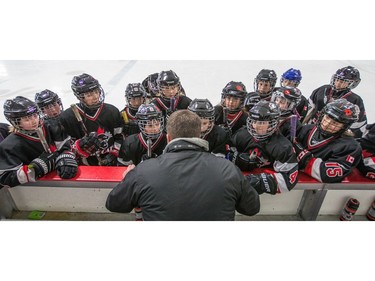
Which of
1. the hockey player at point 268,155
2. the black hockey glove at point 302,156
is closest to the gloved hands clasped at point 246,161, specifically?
the hockey player at point 268,155

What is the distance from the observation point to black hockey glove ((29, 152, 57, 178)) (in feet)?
5.98

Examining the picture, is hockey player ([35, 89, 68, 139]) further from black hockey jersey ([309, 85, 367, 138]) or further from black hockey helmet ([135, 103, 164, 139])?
black hockey jersey ([309, 85, 367, 138])

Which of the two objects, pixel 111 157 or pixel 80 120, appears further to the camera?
pixel 111 157

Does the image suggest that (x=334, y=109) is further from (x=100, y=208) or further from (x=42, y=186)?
(x=42, y=186)

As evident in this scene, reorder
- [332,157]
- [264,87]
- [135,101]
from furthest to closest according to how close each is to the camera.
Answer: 1. [264,87]
2. [135,101]
3. [332,157]

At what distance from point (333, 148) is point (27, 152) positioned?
234 cm

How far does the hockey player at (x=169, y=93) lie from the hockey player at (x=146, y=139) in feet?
1.94

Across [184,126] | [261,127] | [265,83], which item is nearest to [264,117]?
[261,127]

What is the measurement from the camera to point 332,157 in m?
1.87

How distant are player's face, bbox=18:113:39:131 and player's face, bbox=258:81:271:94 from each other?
236cm

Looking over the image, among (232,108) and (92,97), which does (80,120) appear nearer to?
(92,97)

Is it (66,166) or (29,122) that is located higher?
(29,122)

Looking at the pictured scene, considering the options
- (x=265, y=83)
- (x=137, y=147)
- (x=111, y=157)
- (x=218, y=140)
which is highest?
(x=265, y=83)
